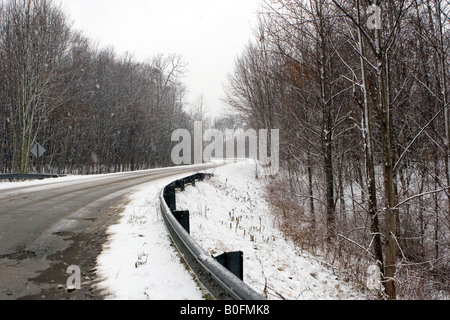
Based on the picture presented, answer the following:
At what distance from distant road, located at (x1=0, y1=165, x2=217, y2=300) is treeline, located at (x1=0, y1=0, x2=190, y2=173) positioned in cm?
1628

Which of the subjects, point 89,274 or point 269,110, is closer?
point 89,274

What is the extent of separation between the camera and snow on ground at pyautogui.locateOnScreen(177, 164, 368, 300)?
5781 millimetres

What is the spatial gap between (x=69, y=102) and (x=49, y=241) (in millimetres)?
26423

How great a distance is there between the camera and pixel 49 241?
4.78 meters

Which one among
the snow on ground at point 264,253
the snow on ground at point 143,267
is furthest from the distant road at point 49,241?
the snow on ground at point 264,253

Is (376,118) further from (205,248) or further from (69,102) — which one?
(69,102)

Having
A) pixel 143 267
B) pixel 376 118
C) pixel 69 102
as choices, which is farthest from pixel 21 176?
pixel 376 118

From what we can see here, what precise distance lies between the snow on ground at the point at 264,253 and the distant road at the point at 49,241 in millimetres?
2212

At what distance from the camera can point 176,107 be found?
50.4m

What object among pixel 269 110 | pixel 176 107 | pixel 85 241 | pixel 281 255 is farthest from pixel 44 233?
pixel 176 107

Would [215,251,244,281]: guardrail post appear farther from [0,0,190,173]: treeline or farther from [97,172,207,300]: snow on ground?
[0,0,190,173]: treeline

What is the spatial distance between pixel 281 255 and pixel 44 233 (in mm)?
5844

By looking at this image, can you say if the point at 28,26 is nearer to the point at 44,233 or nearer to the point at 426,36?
the point at 44,233
